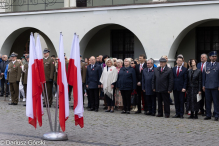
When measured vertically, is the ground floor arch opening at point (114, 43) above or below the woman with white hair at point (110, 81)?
above

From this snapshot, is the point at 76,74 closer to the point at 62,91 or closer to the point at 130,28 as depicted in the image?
the point at 62,91

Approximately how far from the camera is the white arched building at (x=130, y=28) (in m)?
16.6

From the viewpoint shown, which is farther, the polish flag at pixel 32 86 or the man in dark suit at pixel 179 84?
the man in dark suit at pixel 179 84

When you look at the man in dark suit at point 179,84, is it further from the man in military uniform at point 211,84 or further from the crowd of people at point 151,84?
the man in military uniform at point 211,84

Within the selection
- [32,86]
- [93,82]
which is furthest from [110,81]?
[32,86]

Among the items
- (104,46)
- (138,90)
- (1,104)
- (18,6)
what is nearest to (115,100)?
(138,90)

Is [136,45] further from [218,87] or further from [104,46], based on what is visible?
[218,87]

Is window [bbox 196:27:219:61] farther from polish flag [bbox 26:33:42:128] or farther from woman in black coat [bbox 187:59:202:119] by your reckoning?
polish flag [bbox 26:33:42:128]

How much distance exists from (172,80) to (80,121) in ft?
13.5

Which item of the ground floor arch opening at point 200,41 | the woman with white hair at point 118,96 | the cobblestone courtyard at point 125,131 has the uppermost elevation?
the ground floor arch opening at point 200,41

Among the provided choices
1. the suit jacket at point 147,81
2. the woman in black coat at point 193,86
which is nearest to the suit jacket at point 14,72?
the suit jacket at point 147,81

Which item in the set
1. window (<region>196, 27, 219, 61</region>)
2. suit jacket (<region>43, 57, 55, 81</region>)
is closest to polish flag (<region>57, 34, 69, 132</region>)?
suit jacket (<region>43, 57, 55, 81</region>)

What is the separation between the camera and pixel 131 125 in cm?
1065

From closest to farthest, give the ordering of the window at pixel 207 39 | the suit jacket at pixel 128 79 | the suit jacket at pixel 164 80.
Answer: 1. the suit jacket at pixel 164 80
2. the suit jacket at pixel 128 79
3. the window at pixel 207 39
